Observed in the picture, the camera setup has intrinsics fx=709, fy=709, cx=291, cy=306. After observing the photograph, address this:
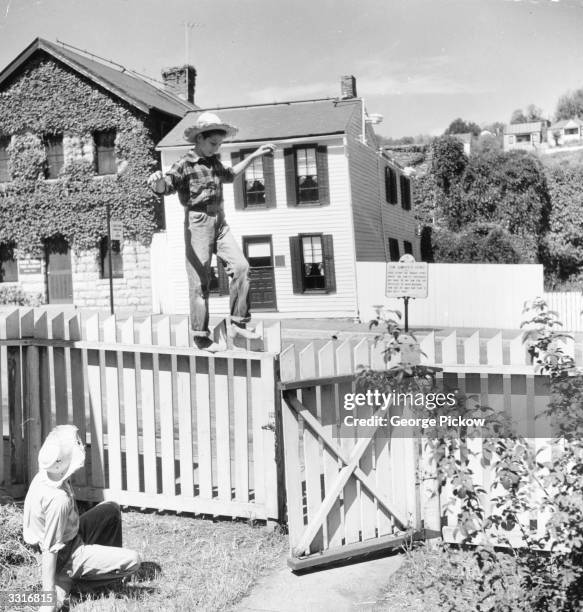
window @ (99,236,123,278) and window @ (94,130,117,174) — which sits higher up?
window @ (94,130,117,174)

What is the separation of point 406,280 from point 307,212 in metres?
1.79

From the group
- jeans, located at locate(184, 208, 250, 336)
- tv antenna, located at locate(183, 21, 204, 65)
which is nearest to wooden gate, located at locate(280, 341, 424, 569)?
jeans, located at locate(184, 208, 250, 336)

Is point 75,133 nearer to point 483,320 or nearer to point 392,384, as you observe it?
point 483,320

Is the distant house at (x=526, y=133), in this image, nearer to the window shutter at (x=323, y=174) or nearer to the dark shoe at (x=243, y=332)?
the window shutter at (x=323, y=174)

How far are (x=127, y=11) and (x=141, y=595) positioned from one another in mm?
3340

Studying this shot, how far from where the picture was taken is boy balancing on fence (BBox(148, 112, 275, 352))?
3881 mm

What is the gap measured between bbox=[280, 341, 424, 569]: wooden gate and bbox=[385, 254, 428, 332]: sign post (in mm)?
1300

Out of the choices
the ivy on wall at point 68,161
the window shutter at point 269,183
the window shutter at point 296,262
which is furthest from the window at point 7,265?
the window shutter at point 296,262

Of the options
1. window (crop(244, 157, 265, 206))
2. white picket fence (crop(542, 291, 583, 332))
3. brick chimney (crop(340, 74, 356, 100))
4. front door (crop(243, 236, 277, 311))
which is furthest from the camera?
white picket fence (crop(542, 291, 583, 332))

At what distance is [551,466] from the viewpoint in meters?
2.72

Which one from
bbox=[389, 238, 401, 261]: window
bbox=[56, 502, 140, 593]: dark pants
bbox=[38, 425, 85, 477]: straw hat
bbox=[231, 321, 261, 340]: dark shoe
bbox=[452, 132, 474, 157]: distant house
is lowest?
bbox=[56, 502, 140, 593]: dark pants

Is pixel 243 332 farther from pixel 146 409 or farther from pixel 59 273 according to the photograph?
pixel 59 273

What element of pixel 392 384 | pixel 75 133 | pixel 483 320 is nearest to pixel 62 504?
pixel 392 384

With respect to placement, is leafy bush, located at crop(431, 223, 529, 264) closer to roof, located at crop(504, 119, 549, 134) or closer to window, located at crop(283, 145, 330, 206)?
roof, located at crop(504, 119, 549, 134)
